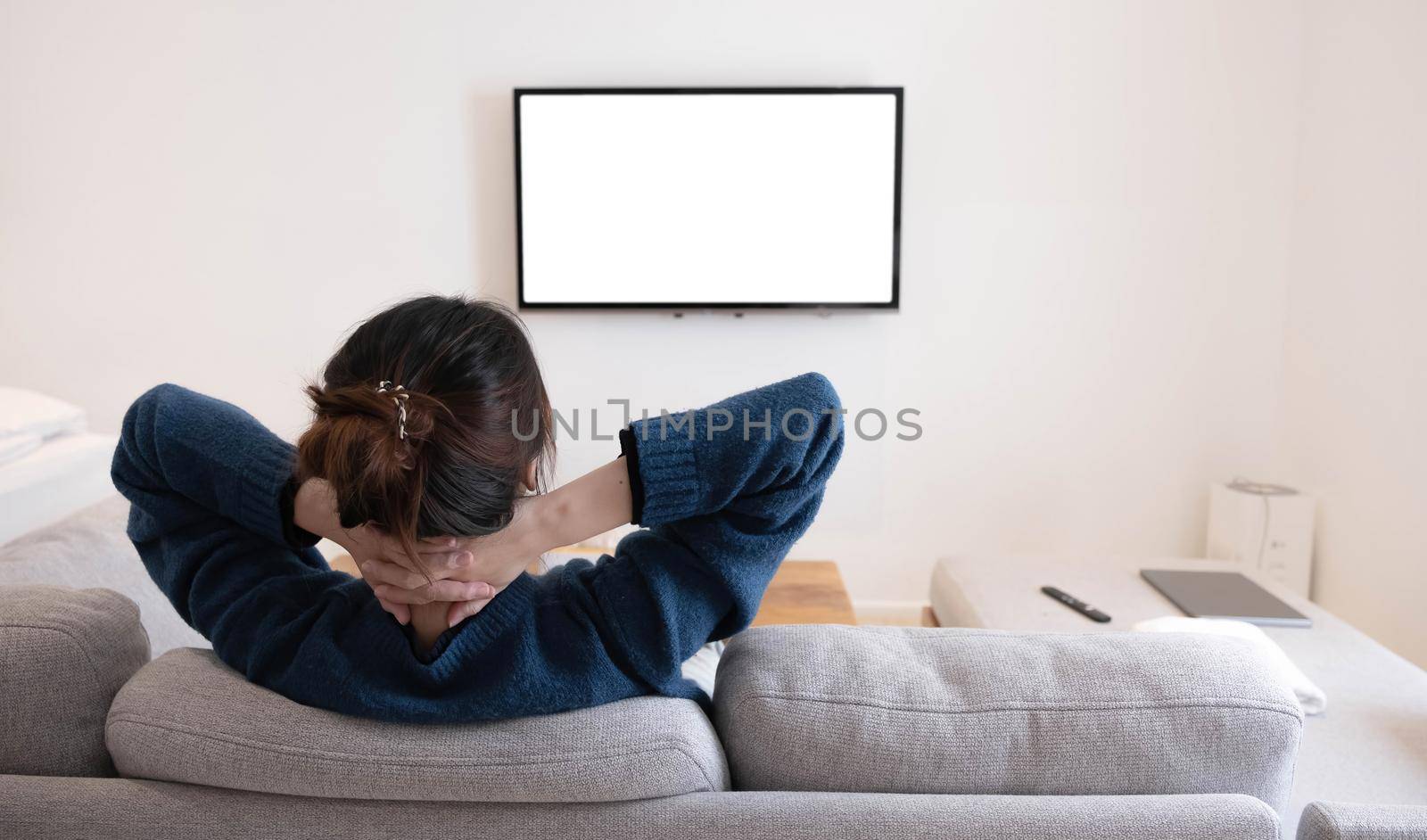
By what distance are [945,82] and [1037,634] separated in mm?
2492

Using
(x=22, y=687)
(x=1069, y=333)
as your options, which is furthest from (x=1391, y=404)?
(x=22, y=687)

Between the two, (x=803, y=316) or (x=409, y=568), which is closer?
(x=409, y=568)

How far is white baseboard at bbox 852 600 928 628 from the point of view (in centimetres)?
327

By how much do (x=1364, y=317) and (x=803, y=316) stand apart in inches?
62.0

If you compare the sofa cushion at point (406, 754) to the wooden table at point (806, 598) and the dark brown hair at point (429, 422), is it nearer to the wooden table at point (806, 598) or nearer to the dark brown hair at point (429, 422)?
the dark brown hair at point (429, 422)

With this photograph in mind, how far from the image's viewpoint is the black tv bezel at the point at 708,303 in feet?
9.79

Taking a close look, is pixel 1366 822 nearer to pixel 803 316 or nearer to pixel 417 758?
pixel 417 758

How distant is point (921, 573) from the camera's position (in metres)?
3.28

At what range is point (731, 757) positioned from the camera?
0.86 m

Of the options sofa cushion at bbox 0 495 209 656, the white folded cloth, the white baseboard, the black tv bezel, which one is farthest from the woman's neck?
the white baseboard

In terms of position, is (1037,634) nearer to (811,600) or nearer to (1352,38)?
(811,600)

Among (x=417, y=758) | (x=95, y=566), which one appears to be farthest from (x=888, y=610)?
(x=417, y=758)

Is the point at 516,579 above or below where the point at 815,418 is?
below

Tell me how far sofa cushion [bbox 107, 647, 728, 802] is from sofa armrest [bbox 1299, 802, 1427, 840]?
0.46 metres
